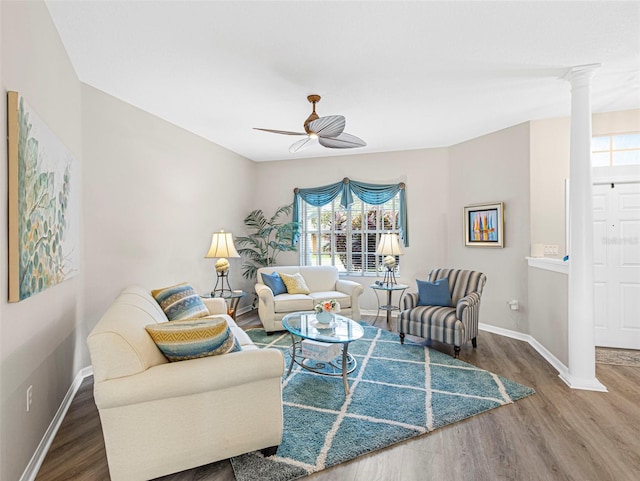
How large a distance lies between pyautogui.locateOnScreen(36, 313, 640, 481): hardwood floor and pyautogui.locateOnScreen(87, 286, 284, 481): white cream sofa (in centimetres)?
22

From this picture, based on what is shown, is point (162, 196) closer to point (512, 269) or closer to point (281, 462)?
point (281, 462)

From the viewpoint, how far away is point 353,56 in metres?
2.58

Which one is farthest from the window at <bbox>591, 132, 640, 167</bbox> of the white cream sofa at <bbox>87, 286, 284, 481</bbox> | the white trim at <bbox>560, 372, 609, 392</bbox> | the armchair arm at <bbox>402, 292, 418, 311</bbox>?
the white cream sofa at <bbox>87, 286, 284, 481</bbox>

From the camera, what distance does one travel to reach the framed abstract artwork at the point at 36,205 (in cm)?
159

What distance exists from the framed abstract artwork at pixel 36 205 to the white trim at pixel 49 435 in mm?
917

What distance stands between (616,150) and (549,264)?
1659 mm

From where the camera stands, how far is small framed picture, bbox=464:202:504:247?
444cm

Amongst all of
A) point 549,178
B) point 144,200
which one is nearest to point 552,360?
point 549,178

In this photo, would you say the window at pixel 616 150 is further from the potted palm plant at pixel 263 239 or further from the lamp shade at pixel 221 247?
the lamp shade at pixel 221 247

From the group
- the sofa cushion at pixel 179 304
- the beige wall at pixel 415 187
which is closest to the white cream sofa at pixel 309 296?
the beige wall at pixel 415 187

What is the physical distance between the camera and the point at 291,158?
6.01 meters

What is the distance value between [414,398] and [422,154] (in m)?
3.91

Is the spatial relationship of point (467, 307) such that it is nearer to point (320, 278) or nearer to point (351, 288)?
point (351, 288)

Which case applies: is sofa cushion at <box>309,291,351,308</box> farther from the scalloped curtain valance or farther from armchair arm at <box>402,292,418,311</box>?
the scalloped curtain valance
